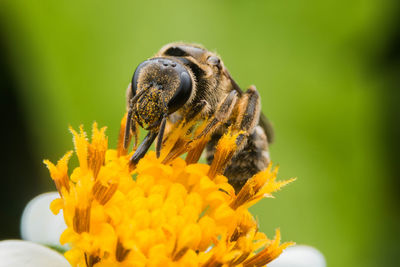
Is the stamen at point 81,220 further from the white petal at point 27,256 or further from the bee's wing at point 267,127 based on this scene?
the bee's wing at point 267,127

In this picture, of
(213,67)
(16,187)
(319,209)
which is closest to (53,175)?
(213,67)

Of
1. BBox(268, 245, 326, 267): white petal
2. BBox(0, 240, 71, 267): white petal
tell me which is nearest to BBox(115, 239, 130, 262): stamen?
BBox(0, 240, 71, 267): white petal

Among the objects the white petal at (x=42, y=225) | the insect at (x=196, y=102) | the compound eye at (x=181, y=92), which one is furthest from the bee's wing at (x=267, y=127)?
the white petal at (x=42, y=225)

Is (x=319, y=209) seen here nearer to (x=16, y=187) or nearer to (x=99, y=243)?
(x=16, y=187)

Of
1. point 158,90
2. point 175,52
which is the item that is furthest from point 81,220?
point 175,52

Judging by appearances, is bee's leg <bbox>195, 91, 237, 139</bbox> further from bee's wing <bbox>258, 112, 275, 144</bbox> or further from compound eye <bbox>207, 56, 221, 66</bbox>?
bee's wing <bbox>258, 112, 275, 144</bbox>
